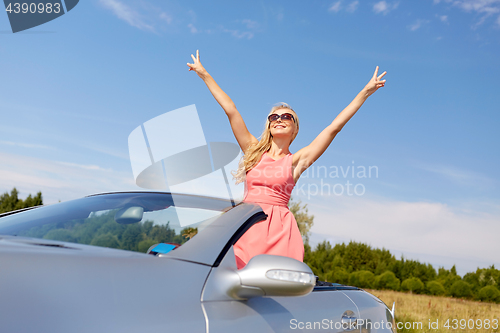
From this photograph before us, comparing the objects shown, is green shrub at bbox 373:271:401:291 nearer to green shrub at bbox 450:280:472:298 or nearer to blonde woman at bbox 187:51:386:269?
green shrub at bbox 450:280:472:298

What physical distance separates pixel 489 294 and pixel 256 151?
11.7 metres

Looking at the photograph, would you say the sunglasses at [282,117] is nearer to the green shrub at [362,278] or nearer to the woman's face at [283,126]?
the woman's face at [283,126]

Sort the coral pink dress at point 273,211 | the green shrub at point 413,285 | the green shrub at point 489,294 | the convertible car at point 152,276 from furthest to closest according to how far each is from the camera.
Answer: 1. the green shrub at point 413,285
2. the green shrub at point 489,294
3. the coral pink dress at point 273,211
4. the convertible car at point 152,276

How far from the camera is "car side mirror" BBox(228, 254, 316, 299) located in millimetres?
1441

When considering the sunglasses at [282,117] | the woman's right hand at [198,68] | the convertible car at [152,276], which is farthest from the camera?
the woman's right hand at [198,68]

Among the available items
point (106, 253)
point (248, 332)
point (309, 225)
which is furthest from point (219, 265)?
point (309, 225)

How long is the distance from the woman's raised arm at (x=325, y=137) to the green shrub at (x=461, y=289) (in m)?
11.0

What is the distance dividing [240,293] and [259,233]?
115 cm

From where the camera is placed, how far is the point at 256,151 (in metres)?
3.58

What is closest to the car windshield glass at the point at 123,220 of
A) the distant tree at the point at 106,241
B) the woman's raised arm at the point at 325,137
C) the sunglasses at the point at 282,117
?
the distant tree at the point at 106,241

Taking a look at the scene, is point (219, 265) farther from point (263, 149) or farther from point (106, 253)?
point (263, 149)

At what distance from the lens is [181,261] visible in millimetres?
1476

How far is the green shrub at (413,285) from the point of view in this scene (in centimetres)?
1305

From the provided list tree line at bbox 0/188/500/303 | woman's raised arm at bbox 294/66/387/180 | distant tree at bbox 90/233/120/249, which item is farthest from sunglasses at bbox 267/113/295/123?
tree line at bbox 0/188/500/303
